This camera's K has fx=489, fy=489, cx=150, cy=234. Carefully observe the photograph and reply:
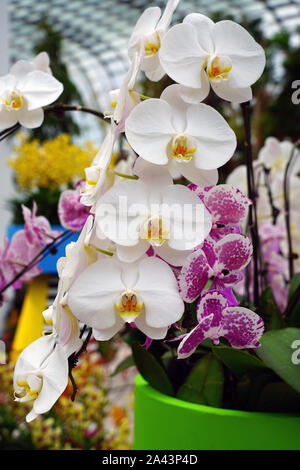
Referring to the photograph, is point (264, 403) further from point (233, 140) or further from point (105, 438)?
point (105, 438)

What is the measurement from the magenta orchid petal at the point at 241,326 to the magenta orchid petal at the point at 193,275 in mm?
18

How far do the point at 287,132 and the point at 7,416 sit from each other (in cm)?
396

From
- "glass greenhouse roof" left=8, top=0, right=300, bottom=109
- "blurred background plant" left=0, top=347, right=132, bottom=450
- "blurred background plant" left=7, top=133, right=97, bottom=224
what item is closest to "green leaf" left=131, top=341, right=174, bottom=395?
"blurred background plant" left=0, top=347, right=132, bottom=450

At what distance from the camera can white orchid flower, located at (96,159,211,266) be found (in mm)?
210

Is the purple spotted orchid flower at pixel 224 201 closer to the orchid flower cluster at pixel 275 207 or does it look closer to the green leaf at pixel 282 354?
the green leaf at pixel 282 354

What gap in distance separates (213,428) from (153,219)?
15 centimetres

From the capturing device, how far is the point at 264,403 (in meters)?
0.32

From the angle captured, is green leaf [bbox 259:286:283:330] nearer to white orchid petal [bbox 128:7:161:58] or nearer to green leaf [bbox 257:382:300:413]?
green leaf [bbox 257:382:300:413]

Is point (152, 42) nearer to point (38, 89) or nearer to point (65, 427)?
point (38, 89)

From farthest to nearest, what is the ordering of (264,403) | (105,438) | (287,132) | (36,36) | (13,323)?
1. (36,36)
2. (287,132)
3. (13,323)
4. (105,438)
5. (264,403)

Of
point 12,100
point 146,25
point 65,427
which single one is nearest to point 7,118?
point 12,100

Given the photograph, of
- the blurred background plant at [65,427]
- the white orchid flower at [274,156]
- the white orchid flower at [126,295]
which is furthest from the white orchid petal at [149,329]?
the blurred background plant at [65,427]

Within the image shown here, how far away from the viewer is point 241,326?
0.77ft
